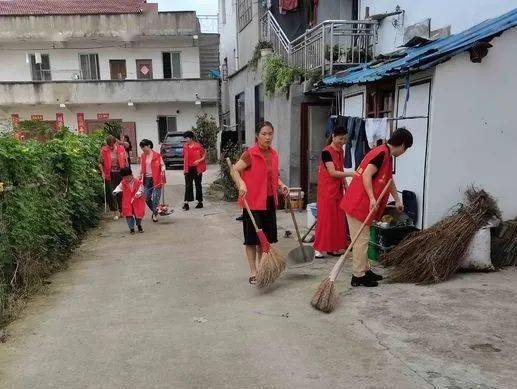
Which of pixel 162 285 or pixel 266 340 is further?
pixel 162 285

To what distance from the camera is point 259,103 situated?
1338cm

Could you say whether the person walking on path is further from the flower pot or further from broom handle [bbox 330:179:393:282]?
broom handle [bbox 330:179:393:282]

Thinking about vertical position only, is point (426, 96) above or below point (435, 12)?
below

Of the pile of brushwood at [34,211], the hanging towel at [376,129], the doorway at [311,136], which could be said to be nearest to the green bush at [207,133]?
the doorway at [311,136]

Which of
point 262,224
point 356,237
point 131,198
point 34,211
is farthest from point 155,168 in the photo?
point 356,237

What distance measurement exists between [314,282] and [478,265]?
1.86m

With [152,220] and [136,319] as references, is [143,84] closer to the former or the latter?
[152,220]

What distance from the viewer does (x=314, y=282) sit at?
5301mm

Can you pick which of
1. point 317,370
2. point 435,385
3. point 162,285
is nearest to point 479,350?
point 435,385

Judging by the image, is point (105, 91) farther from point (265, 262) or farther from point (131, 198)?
point (265, 262)

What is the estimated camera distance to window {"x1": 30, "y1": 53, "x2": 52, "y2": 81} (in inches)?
1038

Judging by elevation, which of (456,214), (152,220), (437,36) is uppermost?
(437,36)

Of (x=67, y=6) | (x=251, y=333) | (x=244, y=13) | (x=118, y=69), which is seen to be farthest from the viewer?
(x=67, y=6)

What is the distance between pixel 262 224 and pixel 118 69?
79.0 ft
